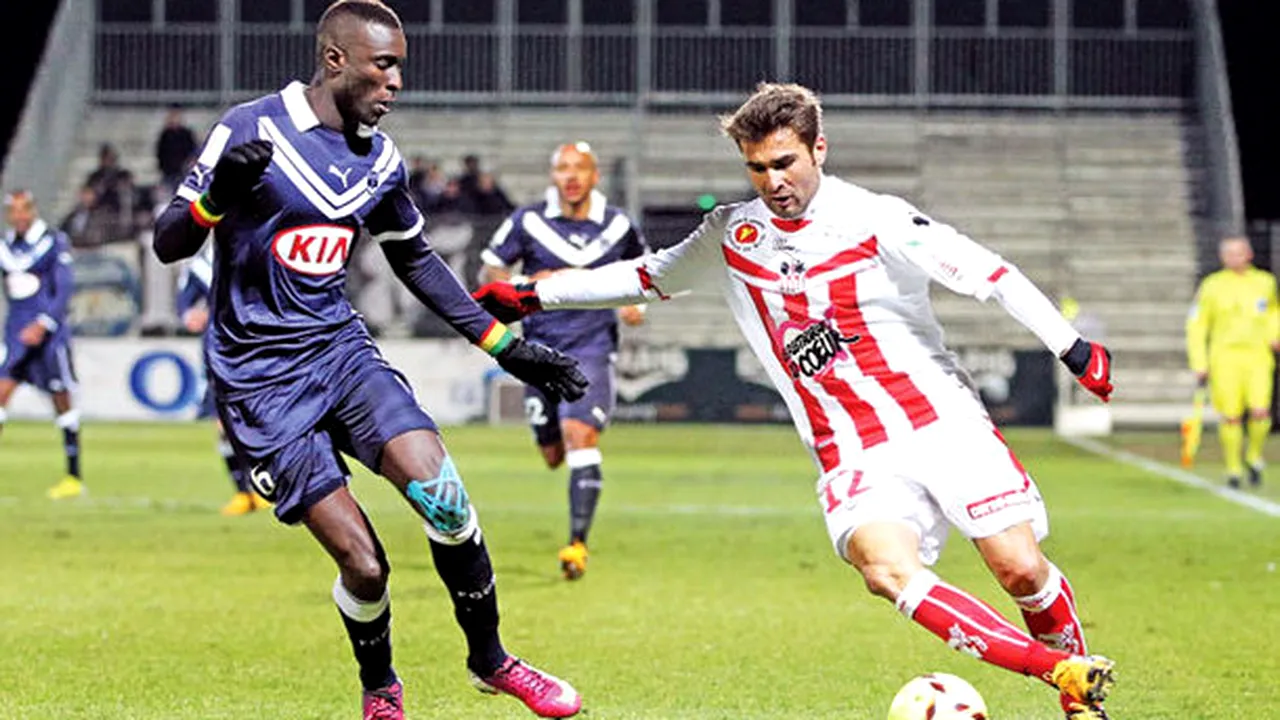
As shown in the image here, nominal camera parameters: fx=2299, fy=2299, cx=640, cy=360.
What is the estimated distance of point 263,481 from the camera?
24.1 ft

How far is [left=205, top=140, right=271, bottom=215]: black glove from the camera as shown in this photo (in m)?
6.80

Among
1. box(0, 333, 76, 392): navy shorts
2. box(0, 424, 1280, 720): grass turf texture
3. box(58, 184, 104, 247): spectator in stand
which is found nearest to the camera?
box(0, 424, 1280, 720): grass turf texture

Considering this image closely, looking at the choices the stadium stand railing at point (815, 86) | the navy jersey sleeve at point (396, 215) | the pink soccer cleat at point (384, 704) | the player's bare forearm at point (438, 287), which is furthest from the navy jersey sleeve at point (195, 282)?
the stadium stand railing at point (815, 86)

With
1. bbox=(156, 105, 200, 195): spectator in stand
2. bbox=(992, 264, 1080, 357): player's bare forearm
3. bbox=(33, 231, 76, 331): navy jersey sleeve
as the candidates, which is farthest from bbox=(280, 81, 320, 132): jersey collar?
bbox=(156, 105, 200, 195): spectator in stand

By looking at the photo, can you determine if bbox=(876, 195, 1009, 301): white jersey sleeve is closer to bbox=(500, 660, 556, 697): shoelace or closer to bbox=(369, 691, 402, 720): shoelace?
bbox=(500, 660, 556, 697): shoelace

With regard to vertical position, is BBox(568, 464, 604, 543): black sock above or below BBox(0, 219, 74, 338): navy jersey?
below

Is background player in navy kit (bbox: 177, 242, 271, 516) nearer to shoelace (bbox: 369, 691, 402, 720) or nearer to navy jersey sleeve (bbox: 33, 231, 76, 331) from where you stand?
navy jersey sleeve (bbox: 33, 231, 76, 331)

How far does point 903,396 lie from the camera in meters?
7.16

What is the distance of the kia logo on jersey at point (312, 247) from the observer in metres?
7.20

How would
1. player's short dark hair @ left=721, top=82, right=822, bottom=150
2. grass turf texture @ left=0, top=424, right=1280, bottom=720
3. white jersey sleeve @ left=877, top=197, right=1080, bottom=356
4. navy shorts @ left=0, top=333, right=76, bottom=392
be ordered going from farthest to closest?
navy shorts @ left=0, top=333, right=76, bottom=392 < grass turf texture @ left=0, top=424, right=1280, bottom=720 < player's short dark hair @ left=721, top=82, right=822, bottom=150 < white jersey sleeve @ left=877, top=197, right=1080, bottom=356

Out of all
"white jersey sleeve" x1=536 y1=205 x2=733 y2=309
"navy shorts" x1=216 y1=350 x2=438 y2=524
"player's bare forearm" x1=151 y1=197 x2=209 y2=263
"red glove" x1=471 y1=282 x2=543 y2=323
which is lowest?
"navy shorts" x1=216 y1=350 x2=438 y2=524

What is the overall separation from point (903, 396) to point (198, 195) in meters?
2.25

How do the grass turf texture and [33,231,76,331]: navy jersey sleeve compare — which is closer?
the grass turf texture

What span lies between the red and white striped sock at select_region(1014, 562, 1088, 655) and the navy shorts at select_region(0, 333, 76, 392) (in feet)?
43.1
